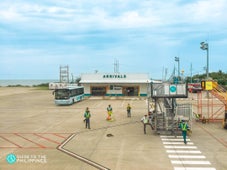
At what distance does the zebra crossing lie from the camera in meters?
10.7

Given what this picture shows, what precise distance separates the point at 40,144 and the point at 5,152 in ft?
6.94

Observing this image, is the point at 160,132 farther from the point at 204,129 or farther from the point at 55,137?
the point at 55,137

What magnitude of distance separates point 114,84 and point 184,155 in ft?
127

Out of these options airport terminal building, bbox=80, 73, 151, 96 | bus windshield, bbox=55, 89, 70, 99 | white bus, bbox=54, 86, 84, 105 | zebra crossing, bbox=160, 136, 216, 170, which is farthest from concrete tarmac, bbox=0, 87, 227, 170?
airport terminal building, bbox=80, 73, 151, 96

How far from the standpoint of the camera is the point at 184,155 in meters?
12.2

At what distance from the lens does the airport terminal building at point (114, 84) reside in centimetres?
5000

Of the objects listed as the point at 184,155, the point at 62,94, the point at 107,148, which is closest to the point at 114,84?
the point at 62,94

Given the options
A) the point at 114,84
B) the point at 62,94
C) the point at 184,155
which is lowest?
the point at 184,155

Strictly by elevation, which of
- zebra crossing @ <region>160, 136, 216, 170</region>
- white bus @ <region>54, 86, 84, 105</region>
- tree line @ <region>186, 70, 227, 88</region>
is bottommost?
zebra crossing @ <region>160, 136, 216, 170</region>

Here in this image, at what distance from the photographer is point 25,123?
21.4 metres

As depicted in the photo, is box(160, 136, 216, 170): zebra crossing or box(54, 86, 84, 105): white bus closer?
box(160, 136, 216, 170): zebra crossing

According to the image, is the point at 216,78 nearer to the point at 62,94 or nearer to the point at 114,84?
the point at 114,84

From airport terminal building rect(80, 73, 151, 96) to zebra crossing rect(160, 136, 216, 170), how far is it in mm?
34925

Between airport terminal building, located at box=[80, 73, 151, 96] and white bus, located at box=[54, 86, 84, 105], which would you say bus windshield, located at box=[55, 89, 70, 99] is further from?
airport terminal building, located at box=[80, 73, 151, 96]
